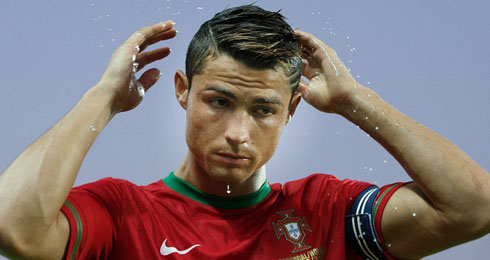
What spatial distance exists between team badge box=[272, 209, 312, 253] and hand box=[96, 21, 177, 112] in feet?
3.42

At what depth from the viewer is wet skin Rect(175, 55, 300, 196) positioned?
296 cm

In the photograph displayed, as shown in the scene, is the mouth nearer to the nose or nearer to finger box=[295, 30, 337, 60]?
the nose

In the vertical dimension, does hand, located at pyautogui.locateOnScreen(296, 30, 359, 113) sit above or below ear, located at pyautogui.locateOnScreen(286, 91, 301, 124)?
above

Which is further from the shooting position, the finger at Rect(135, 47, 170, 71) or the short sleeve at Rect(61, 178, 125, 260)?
the finger at Rect(135, 47, 170, 71)

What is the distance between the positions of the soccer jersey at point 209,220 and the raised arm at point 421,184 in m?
0.32

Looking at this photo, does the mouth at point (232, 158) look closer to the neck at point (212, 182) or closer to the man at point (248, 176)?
the man at point (248, 176)

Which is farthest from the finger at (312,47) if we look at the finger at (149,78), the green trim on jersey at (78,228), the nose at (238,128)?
the green trim on jersey at (78,228)

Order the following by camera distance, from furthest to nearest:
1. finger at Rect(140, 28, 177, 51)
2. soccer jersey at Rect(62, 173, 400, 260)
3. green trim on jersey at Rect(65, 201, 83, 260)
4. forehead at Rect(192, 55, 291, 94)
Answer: finger at Rect(140, 28, 177, 51), forehead at Rect(192, 55, 291, 94), soccer jersey at Rect(62, 173, 400, 260), green trim on jersey at Rect(65, 201, 83, 260)

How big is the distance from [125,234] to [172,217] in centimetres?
29

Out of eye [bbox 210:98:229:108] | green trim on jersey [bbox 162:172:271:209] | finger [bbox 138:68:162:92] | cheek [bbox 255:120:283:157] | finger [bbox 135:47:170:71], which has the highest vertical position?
finger [bbox 135:47:170:71]

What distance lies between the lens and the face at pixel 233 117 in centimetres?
296

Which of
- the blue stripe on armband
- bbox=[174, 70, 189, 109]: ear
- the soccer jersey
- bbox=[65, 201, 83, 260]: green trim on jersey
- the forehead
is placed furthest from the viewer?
bbox=[174, 70, 189, 109]: ear

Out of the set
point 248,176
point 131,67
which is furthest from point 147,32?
point 248,176

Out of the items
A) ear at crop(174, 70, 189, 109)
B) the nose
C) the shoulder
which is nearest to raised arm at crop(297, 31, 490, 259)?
the shoulder
